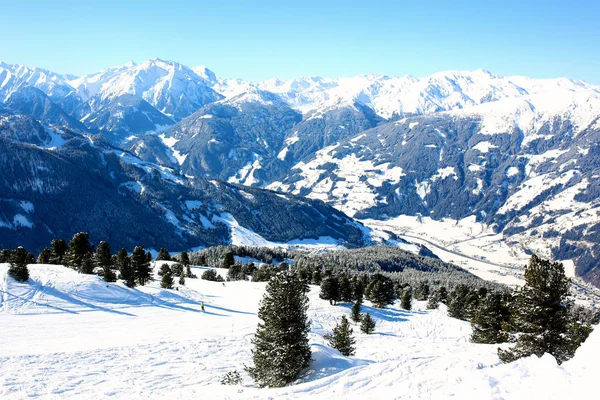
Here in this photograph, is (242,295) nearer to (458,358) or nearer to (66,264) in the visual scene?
(66,264)

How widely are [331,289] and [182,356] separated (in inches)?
2131

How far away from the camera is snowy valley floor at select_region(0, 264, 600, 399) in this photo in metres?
22.3

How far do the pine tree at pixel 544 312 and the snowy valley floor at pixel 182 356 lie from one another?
3762 mm

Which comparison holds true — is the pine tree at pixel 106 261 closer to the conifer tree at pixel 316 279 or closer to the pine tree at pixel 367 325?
the pine tree at pixel 367 325

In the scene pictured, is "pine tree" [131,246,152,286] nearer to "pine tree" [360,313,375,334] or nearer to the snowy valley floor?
the snowy valley floor

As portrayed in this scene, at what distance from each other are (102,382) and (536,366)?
3292 centimetres

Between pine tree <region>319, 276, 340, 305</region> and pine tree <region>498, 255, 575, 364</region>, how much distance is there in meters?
62.2

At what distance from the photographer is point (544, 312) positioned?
31.7 metres

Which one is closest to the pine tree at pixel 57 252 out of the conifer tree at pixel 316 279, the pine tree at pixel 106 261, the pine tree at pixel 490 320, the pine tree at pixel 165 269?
the pine tree at pixel 165 269

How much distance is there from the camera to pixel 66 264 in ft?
282

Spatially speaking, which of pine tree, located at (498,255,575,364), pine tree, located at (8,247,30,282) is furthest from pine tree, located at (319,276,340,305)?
pine tree, located at (498,255,575,364)

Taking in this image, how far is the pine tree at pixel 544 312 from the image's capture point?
31.6 metres

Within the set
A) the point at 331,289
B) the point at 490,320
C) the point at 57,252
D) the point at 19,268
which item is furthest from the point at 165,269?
the point at 490,320

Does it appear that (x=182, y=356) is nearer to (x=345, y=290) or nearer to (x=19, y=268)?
(x=19, y=268)
